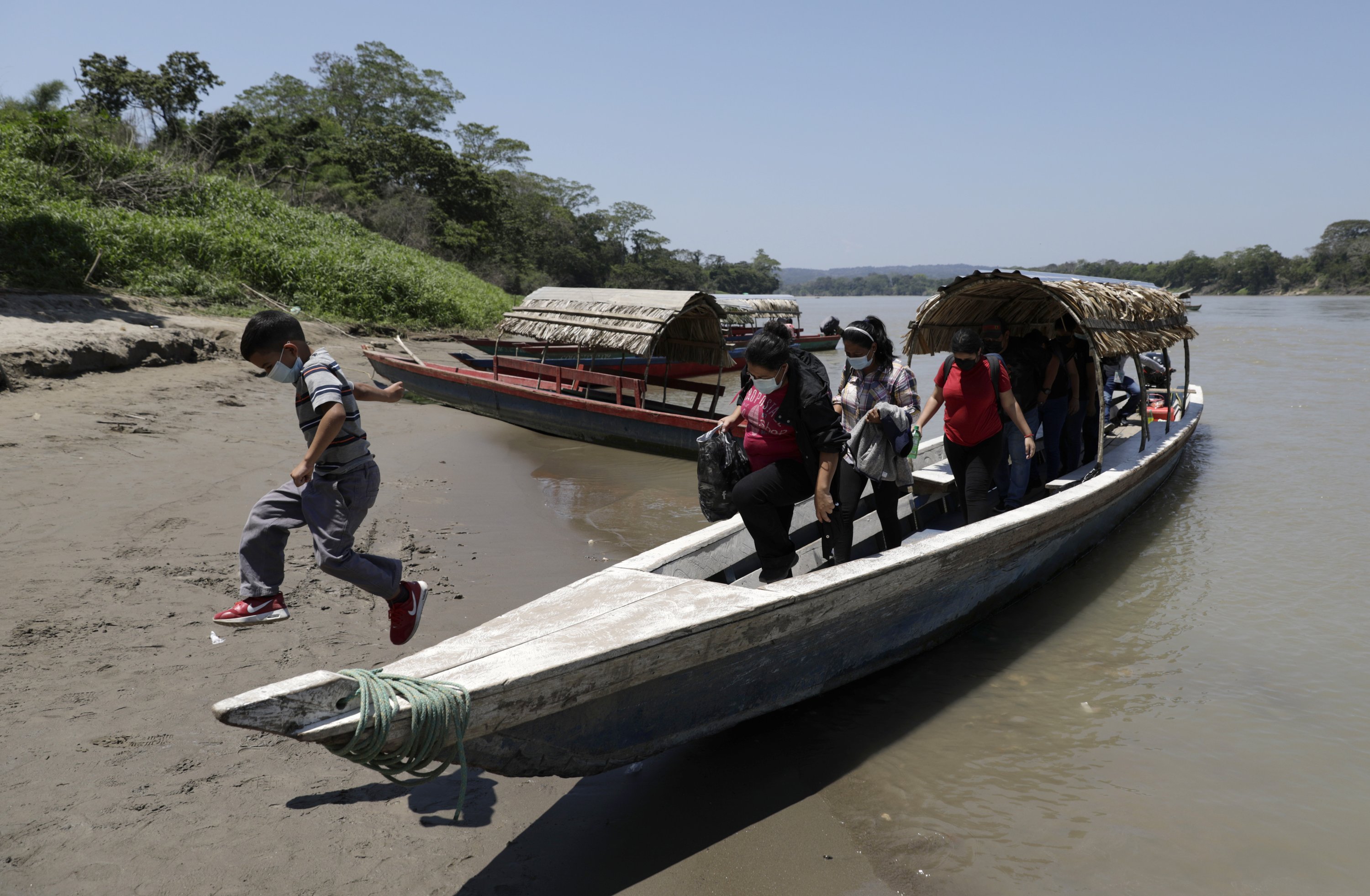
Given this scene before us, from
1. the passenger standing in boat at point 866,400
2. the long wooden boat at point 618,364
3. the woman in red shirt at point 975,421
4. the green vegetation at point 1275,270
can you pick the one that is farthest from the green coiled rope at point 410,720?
the green vegetation at point 1275,270

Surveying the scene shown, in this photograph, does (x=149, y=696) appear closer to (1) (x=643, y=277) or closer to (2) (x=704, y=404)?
(2) (x=704, y=404)

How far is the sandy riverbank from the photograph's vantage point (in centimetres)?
264

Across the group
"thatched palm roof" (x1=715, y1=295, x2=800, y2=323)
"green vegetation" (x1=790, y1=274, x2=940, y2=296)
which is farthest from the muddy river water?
"green vegetation" (x1=790, y1=274, x2=940, y2=296)

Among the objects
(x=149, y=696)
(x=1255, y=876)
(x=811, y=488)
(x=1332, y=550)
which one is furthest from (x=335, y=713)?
(x=1332, y=550)

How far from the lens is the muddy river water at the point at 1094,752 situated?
3.01 m

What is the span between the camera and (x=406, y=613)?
342 centimetres

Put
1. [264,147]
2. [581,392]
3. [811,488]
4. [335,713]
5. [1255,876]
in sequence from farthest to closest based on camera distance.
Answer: [264,147] < [581,392] < [811,488] < [1255,876] < [335,713]

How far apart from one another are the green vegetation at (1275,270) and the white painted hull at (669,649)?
6627 cm

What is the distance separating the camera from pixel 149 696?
340 cm

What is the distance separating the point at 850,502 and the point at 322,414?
253 centimetres

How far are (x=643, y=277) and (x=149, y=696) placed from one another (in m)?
56.6

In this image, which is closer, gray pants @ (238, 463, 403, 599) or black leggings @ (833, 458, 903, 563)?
gray pants @ (238, 463, 403, 599)

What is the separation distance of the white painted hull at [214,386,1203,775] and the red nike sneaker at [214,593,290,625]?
3.56 feet

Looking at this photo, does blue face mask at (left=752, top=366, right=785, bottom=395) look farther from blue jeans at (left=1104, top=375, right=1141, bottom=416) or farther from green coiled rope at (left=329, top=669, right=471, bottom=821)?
blue jeans at (left=1104, top=375, right=1141, bottom=416)
